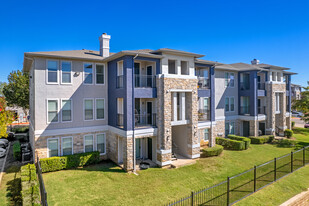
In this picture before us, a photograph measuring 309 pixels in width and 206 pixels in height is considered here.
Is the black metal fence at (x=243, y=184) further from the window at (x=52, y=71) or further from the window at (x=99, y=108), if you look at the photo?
the window at (x=52, y=71)

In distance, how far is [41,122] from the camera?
14.7 meters

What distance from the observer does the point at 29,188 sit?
9883mm

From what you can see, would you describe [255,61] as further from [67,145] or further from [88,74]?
[67,145]

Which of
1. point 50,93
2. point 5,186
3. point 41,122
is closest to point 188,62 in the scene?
point 50,93

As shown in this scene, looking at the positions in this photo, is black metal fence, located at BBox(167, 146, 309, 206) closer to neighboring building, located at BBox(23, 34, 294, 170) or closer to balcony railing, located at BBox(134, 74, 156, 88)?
neighboring building, located at BBox(23, 34, 294, 170)

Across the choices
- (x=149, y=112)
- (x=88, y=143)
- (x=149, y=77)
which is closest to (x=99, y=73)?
(x=149, y=77)

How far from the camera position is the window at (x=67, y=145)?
15.4 metres

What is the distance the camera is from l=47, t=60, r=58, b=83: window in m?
15.0

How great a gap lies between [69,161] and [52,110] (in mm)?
4131

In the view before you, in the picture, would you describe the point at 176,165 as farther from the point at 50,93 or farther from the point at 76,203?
the point at 50,93

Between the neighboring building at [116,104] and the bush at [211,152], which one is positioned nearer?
the neighboring building at [116,104]

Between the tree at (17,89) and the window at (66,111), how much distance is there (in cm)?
2188

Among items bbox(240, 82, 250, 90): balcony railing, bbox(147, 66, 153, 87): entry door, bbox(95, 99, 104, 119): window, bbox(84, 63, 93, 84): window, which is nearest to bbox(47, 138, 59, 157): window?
bbox(95, 99, 104, 119): window

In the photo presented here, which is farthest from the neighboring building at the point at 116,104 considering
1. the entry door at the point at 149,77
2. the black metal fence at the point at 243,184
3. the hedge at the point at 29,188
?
the black metal fence at the point at 243,184
